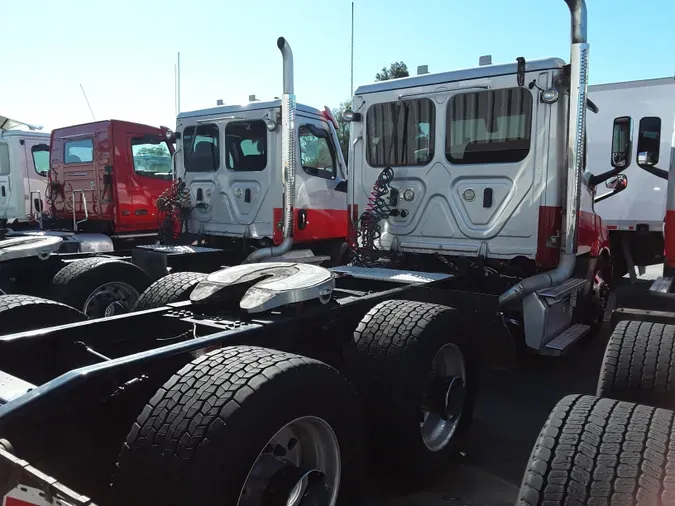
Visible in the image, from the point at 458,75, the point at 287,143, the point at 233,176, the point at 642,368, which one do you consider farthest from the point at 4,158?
the point at 642,368

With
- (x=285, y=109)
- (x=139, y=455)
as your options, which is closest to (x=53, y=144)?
(x=285, y=109)

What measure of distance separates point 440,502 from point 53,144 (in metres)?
8.78

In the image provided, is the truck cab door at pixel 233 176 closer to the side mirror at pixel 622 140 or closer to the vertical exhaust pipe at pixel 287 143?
the vertical exhaust pipe at pixel 287 143

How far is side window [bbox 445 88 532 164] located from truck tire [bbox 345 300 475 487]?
2.04 m

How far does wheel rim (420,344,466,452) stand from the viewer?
330 cm

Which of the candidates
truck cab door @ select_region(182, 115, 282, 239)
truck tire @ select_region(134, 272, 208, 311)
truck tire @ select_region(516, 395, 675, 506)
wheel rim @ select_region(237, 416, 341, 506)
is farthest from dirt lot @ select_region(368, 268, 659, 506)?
truck cab door @ select_region(182, 115, 282, 239)

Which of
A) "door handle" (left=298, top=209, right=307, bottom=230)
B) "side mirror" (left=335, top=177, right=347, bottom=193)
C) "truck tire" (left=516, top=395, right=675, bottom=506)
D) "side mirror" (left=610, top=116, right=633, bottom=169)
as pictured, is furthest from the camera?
"side mirror" (left=335, top=177, right=347, bottom=193)

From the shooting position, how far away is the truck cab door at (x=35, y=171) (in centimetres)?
1077

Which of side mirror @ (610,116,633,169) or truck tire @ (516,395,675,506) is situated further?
side mirror @ (610,116,633,169)

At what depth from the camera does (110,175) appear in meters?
8.46

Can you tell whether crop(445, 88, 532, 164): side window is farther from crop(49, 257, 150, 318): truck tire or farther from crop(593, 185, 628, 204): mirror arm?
crop(49, 257, 150, 318): truck tire

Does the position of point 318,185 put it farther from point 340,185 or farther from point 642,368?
point 642,368

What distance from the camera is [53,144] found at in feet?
30.9

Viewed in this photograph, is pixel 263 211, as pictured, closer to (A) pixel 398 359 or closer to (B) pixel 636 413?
(A) pixel 398 359
